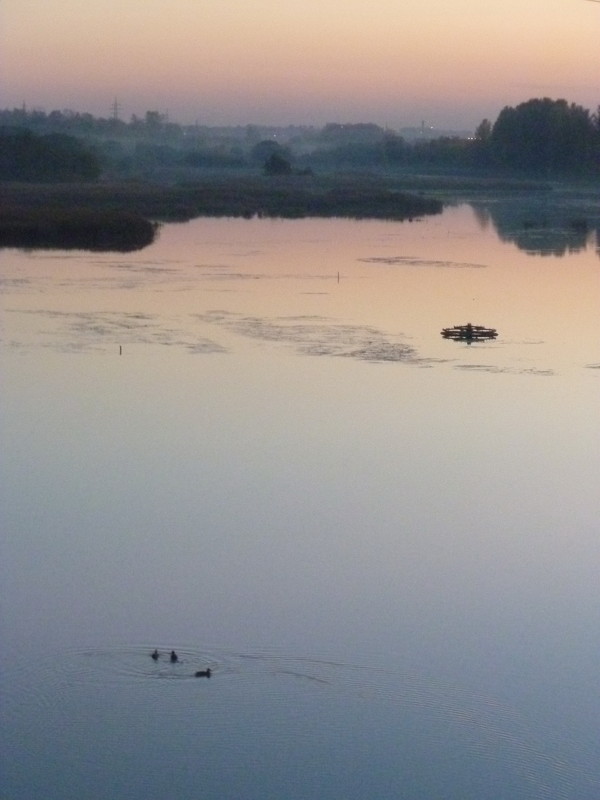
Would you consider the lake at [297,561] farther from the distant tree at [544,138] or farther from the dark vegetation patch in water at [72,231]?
the distant tree at [544,138]

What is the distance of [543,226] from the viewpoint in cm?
2841

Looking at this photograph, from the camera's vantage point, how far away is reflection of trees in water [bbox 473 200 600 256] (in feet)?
76.5

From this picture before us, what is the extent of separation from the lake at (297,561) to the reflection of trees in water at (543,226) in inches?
362

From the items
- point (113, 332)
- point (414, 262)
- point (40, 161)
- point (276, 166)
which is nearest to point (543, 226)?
point (414, 262)

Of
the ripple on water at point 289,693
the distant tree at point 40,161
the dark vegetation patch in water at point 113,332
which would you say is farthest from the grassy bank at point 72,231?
the ripple on water at point 289,693

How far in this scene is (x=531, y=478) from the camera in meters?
8.59

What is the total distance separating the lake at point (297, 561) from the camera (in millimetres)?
5273

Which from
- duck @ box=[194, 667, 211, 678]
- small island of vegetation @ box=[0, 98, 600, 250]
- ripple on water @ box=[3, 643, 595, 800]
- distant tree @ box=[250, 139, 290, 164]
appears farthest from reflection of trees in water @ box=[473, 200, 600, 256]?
distant tree @ box=[250, 139, 290, 164]

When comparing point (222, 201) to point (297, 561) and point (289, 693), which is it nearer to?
point (297, 561)

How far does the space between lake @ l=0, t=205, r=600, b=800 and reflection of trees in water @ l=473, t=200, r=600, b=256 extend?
30.2 feet

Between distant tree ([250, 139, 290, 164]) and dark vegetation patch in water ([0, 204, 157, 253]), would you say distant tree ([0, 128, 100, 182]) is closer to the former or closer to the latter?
dark vegetation patch in water ([0, 204, 157, 253])

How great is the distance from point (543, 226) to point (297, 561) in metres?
22.3

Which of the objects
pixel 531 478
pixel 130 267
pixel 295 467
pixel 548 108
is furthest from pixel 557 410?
pixel 548 108

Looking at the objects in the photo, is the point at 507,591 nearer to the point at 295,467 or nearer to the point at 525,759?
the point at 525,759
